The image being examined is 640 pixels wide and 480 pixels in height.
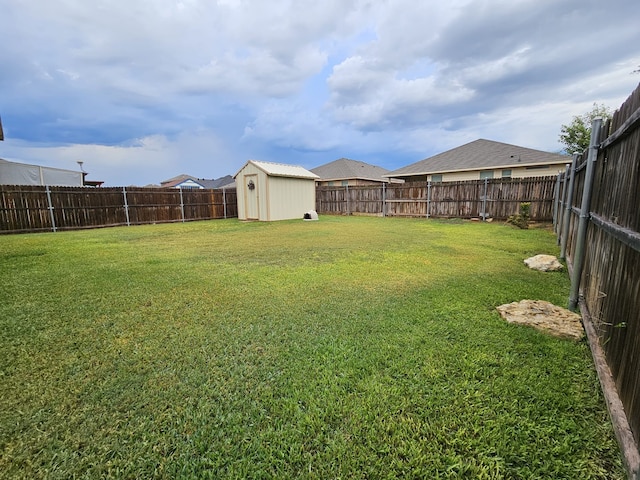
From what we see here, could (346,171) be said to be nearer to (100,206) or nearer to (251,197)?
(251,197)

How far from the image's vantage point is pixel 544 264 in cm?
450

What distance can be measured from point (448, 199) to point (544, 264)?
30.5 feet

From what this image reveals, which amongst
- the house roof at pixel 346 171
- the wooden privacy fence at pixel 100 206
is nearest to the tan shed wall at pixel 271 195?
the wooden privacy fence at pixel 100 206

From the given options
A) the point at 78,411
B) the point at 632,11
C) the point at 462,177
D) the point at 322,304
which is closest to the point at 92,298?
the point at 78,411

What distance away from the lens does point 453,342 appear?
2.25m

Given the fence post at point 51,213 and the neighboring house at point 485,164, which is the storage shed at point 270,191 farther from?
the neighboring house at point 485,164

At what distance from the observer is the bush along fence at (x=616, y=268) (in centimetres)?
129

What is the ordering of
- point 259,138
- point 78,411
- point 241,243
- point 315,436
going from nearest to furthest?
point 315,436, point 78,411, point 241,243, point 259,138

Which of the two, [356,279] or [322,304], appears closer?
[322,304]

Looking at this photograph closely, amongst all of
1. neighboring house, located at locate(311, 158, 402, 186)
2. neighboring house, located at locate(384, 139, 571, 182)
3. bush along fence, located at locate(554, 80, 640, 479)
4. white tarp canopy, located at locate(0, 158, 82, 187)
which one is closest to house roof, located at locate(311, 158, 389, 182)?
neighboring house, located at locate(311, 158, 402, 186)

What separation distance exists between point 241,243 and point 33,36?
856 cm

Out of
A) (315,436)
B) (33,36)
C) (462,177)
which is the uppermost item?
(33,36)

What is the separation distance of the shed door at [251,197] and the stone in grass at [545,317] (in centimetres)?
1233

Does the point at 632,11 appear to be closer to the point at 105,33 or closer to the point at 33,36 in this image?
the point at 105,33
